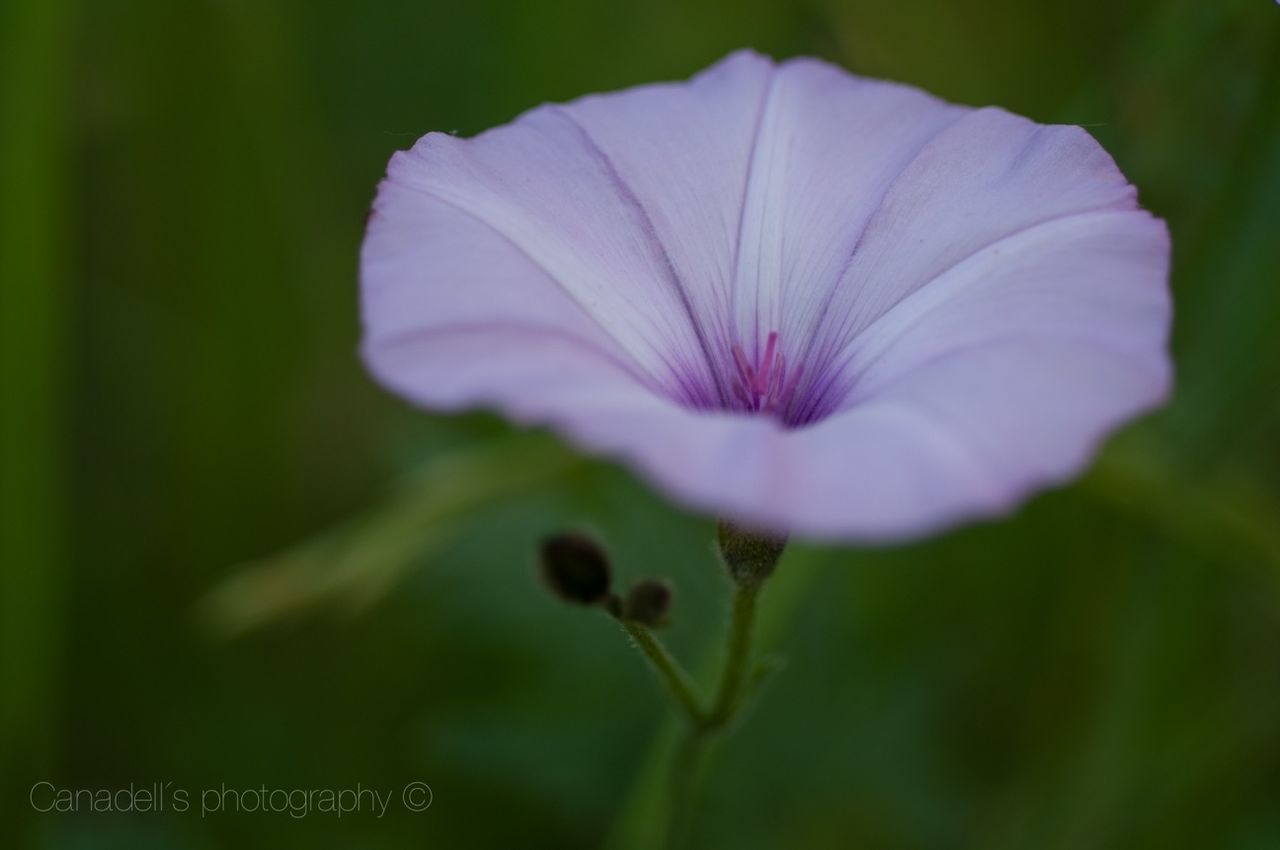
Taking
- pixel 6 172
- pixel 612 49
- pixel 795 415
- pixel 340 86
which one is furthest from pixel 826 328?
pixel 340 86

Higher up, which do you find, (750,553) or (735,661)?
(750,553)

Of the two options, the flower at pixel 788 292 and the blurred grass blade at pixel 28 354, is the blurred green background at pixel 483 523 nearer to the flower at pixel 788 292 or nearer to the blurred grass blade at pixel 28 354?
the blurred grass blade at pixel 28 354

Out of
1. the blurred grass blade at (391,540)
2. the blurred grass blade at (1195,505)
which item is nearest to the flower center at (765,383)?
the blurred grass blade at (391,540)

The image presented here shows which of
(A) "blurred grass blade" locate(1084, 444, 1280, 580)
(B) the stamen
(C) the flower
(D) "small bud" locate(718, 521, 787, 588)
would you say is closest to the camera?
(C) the flower

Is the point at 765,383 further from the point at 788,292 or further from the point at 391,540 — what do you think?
the point at 391,540

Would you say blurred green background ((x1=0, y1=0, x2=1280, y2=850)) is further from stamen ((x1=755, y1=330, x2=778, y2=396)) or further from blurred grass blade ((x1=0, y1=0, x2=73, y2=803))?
stamen ((x1=755, y1=330, x2=778, y2=396))

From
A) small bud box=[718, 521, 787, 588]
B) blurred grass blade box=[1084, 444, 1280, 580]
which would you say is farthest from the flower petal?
blurred grass blade box=[1084, 444, 1280, 580]

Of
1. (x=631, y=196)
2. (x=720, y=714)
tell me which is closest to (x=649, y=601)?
(x=720, y=714)
